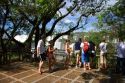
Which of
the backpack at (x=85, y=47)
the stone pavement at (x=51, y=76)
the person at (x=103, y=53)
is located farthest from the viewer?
the person at (x=103, y=53)

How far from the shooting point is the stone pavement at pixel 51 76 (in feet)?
42.3

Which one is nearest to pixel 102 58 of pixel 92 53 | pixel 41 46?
pixel 92 53

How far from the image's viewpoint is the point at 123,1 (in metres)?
18.0

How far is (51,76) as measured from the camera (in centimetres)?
1359

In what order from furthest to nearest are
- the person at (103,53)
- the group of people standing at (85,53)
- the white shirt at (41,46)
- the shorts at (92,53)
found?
1. the shorts at (92,53)
2. the person at (103,53)
3. the group of people standing at (85,53)
4. the white shirt at (41,46)

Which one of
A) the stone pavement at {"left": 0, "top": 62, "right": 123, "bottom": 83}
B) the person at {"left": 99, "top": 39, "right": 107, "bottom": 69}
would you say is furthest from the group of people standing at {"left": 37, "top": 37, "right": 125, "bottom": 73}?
the stone pavement at {"left": 0, "top": 62, "right": 123, "bottom": 83}

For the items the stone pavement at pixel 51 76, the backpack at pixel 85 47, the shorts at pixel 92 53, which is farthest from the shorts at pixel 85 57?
the stone pavement at pixel 51 76

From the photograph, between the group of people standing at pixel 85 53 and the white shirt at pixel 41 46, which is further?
the group of people standing at pixel 85 53

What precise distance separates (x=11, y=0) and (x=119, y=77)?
8.33 metres

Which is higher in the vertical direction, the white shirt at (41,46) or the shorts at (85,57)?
the white shirt at (41,46)

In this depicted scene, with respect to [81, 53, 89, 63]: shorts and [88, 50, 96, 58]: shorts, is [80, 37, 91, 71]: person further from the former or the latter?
[88, 50, 96, 58]: shorts

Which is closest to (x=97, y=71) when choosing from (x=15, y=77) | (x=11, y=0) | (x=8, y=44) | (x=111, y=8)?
(x=15, y=77)

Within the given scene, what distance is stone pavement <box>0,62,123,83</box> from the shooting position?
1291 cm

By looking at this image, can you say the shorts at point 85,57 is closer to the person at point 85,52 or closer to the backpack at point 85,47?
the person at point 85,52
